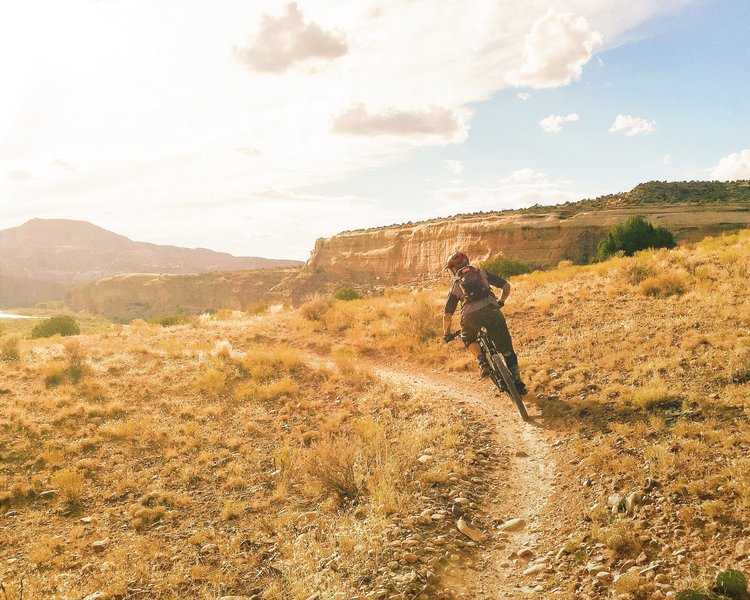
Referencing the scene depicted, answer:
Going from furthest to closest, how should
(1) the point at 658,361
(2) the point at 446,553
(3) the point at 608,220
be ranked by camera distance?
1. (3) the point at 608,220
2. (1) the point at 658,361
3. (2) the point at 446,553

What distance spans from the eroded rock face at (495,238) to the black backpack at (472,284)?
109 feet

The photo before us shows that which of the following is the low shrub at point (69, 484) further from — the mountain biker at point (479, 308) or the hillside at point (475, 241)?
the hillside at point (475, 241)

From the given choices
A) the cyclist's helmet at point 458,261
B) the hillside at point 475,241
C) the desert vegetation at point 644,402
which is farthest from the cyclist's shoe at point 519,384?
the hillside at point 475,241

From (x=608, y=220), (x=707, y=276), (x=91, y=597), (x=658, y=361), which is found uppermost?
(x=608, y=220)

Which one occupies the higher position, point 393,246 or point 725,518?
point 393,246

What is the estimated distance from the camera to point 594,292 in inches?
542

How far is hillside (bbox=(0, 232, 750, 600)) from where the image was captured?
397 centimetres

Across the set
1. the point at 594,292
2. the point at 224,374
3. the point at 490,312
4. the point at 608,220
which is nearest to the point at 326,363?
the point at 224,374

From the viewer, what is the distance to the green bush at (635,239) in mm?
30328

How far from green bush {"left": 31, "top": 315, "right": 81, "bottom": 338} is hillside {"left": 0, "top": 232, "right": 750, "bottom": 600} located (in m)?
20.2

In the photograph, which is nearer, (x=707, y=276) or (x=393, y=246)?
(x=707, y=276)

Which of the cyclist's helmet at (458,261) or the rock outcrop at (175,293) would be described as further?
the rock outcrop at (175,293)

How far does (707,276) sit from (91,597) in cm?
1378

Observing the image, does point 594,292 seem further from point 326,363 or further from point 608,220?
point 608,220
